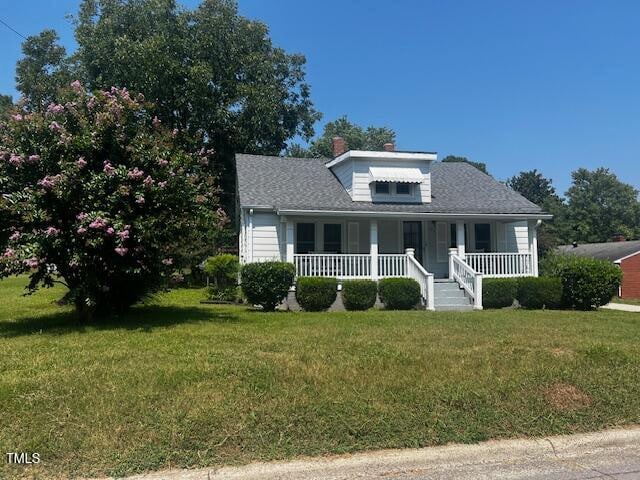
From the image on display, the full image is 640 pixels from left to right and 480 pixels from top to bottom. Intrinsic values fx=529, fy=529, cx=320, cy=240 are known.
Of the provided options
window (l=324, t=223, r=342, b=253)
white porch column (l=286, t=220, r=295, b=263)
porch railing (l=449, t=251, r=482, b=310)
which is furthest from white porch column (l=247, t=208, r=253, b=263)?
porch railing (l=449, t=251, r=482, b=310)

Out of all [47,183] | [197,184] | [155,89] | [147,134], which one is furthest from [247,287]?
[155,89]

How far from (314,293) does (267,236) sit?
13.3 ft

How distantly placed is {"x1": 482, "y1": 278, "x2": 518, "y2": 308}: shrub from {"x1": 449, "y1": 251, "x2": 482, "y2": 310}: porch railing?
0.23 m

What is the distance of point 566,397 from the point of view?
5664 millimetres

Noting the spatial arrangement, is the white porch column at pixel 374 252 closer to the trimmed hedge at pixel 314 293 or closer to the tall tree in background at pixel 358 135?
the trimmed hedge at pixel 314 293

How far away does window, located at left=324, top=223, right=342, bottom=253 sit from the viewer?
1852 centimetres

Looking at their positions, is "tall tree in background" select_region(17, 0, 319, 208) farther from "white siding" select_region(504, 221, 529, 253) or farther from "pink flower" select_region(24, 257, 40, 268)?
"pink flower" select_region(24, 257, 40, 268)

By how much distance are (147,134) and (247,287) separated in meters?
4.63

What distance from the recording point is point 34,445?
4305 millimetres

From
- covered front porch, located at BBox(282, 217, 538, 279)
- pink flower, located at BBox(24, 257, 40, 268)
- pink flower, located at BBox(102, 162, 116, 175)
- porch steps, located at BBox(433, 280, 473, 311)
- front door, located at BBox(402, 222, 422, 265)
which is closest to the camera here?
pink flower, located at BBox(24, 257, 40, 268)

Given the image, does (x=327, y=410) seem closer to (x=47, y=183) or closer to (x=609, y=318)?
(x=47, y=183)

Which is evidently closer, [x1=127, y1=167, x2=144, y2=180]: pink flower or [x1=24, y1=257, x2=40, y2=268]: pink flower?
[x1=24, y1=257, x2=40, y2=268]: pink flower

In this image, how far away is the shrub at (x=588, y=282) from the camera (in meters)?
14.9

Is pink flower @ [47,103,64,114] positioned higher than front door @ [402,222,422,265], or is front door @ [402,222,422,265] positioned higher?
pink flower @ [47,103,64,114]
